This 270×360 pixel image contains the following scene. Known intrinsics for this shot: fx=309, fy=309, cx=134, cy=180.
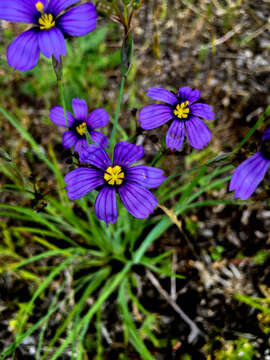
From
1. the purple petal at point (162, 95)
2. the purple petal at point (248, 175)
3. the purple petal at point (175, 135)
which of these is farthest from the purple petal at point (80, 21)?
the purple petal at point (248, 175)

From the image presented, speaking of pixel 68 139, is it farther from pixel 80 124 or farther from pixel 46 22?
pixel 46 22

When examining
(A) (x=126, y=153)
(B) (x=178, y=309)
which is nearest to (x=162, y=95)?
(A) (x=126, y=153)

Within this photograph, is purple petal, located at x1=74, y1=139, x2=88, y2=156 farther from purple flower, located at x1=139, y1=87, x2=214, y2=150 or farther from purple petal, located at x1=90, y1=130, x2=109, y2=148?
purple flower, located at x1=139, y1=87, x2=214, y2=150

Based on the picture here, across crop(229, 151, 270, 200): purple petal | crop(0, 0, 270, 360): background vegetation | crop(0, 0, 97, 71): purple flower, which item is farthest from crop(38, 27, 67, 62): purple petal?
crop(229, 151, 270, 200): purple petal

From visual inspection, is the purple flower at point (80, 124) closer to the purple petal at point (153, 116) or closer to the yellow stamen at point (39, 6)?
the purple petal at point (153, 116)

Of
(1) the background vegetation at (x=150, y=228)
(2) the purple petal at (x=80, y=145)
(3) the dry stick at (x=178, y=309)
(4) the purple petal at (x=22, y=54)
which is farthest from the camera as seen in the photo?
(3) the dry stick at (x=178, y=309)

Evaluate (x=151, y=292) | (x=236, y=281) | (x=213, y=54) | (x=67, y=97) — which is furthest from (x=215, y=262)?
(x=213, y=54)

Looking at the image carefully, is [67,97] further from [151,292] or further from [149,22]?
[151,292]

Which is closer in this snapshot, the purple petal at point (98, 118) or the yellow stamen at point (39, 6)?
the yellow stamen at point (39, 6)
